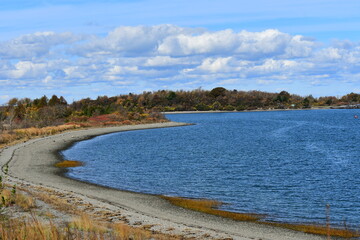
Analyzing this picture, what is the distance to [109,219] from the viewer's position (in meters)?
20.0

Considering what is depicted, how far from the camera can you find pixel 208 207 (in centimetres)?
2433

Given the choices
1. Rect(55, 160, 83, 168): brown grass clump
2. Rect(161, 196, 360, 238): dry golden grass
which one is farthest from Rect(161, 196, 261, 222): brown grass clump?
Rect(55, 160, 83, 168): brown grass clump

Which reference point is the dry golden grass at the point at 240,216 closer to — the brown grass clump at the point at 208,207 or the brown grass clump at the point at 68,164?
the brown grass clump at the point at 208,207

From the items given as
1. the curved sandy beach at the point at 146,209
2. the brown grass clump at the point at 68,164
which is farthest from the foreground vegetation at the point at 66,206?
the curved sandy beach at the point at 146,209

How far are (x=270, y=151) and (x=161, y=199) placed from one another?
3062 cm

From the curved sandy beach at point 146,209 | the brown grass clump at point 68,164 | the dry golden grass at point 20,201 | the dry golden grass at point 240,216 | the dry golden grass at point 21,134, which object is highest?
the dry golden grass at point 21,134

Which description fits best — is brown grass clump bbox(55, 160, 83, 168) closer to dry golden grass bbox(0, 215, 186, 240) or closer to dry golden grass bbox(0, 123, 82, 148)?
dry golden grass bbox(0, 123, 82, 148)

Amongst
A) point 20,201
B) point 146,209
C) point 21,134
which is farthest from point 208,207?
point 21,134

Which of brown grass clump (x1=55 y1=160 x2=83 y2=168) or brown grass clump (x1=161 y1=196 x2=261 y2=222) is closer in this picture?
brown grass clump (x1=161 y1=196 x2=261 y2=222)

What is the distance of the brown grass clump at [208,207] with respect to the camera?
22.0 meters

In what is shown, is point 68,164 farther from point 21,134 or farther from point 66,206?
point 21,134

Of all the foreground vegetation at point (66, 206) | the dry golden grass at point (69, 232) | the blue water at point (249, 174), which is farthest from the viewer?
the blue water at point (249, 174)

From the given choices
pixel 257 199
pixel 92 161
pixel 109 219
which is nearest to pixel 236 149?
pixel 92 161

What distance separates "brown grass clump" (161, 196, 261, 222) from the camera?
72.1ft
